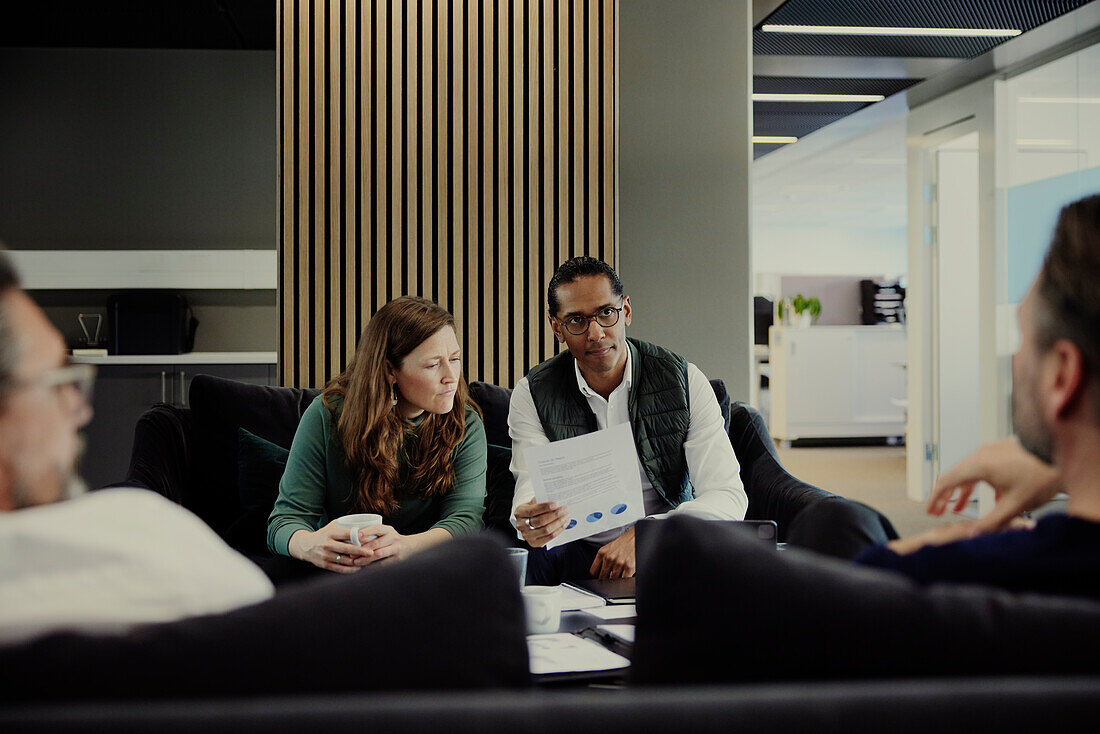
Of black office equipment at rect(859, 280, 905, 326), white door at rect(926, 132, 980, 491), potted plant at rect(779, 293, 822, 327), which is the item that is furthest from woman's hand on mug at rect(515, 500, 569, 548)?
black office equipment at rect(859, 280, 905, 326)

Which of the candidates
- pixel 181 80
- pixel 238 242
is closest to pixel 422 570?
pixel 238 242

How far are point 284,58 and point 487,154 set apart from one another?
0.92 meters

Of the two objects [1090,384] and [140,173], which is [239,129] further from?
[1090,384]

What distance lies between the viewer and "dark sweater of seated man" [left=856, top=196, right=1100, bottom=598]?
0.85 metres

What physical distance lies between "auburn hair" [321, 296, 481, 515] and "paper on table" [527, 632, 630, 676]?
3.23 ft

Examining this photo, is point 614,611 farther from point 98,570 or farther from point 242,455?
point 242,455

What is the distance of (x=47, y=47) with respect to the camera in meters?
6.09

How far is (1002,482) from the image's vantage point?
115 cm

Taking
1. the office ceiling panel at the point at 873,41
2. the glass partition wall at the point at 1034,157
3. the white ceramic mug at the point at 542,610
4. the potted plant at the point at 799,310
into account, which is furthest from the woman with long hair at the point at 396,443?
the potted plant at the point at 799,310

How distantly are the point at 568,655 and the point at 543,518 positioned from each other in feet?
2.35

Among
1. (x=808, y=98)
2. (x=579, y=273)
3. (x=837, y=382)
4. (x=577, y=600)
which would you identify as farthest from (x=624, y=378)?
(x=837, y=382)

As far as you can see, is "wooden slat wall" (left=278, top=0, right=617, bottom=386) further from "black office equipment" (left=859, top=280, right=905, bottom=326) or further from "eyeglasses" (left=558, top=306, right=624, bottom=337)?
"black office equipment" (left=859, top=280, right=905, bottom=326)

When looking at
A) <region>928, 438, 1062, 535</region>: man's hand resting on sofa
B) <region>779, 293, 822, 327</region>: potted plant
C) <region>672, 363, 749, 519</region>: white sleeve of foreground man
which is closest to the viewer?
<region>928, 438, 1062, 535</region>: man's hand resting on sofa

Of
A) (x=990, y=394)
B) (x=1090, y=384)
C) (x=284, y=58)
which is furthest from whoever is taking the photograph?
(x=990, y=394)
